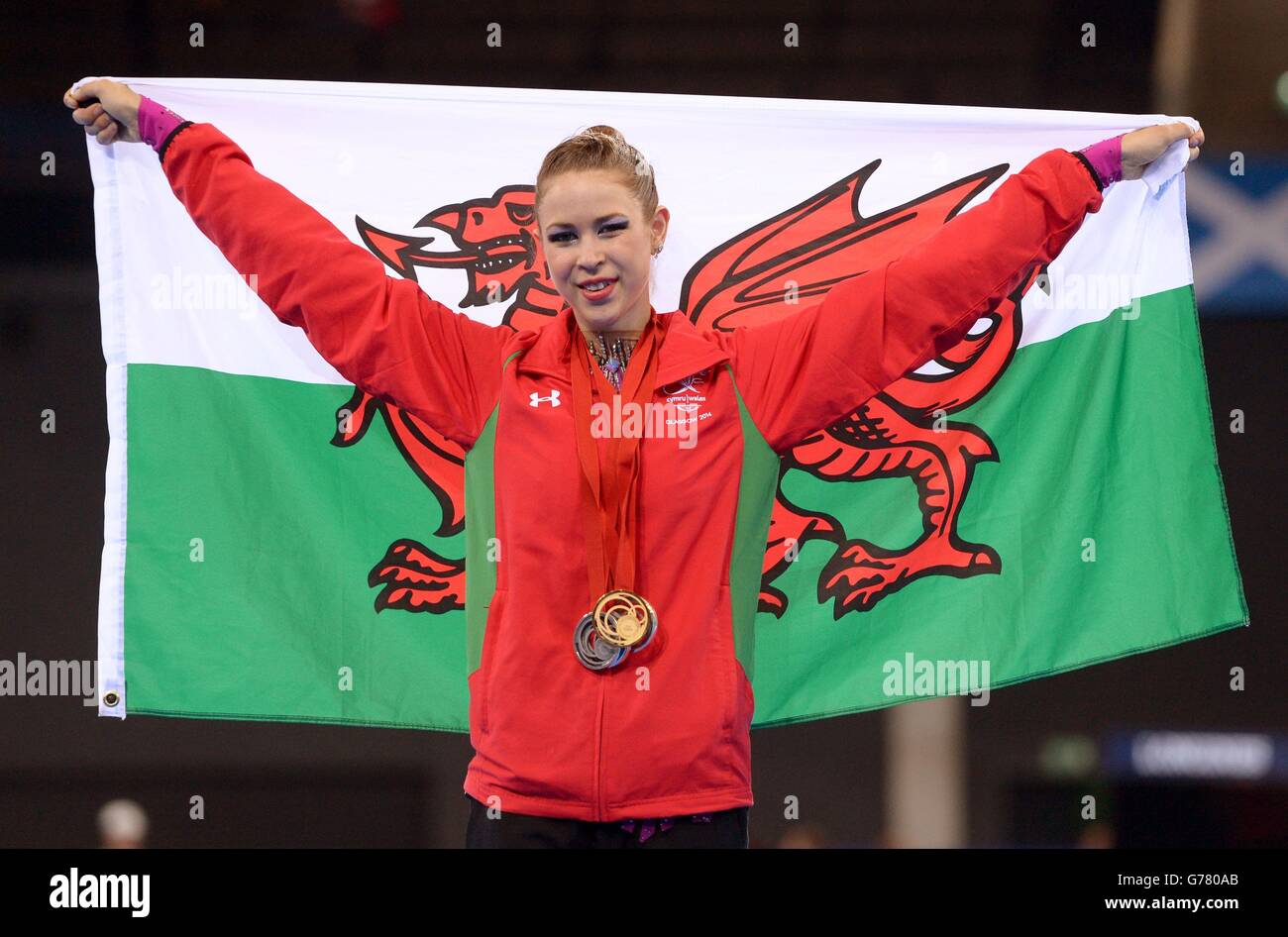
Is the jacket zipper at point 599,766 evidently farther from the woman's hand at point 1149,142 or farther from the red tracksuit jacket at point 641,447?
the woman's hand at point 1149,142

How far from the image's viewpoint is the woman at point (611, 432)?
220 centimetres

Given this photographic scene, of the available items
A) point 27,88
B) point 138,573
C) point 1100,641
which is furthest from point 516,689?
point 27,88

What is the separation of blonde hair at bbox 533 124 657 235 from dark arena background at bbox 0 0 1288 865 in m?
2.51

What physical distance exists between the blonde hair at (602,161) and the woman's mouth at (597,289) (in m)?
0.15

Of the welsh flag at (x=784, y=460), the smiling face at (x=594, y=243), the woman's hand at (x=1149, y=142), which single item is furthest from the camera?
the welsh flag at (x=784, y=460)

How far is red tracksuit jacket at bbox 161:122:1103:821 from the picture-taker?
2.20 m

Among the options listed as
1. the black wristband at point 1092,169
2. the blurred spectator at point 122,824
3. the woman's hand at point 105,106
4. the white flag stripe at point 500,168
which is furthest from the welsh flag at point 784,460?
the blurred spectator at point 122,824

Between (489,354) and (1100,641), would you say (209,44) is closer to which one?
(489,354)

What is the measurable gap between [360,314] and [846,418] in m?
1.16

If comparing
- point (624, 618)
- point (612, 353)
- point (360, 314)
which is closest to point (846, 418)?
point (612, 353)

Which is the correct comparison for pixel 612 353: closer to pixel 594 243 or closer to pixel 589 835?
pixel 594 243

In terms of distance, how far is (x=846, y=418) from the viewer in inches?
120

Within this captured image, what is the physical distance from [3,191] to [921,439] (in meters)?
4.01

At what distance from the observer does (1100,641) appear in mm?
3004
